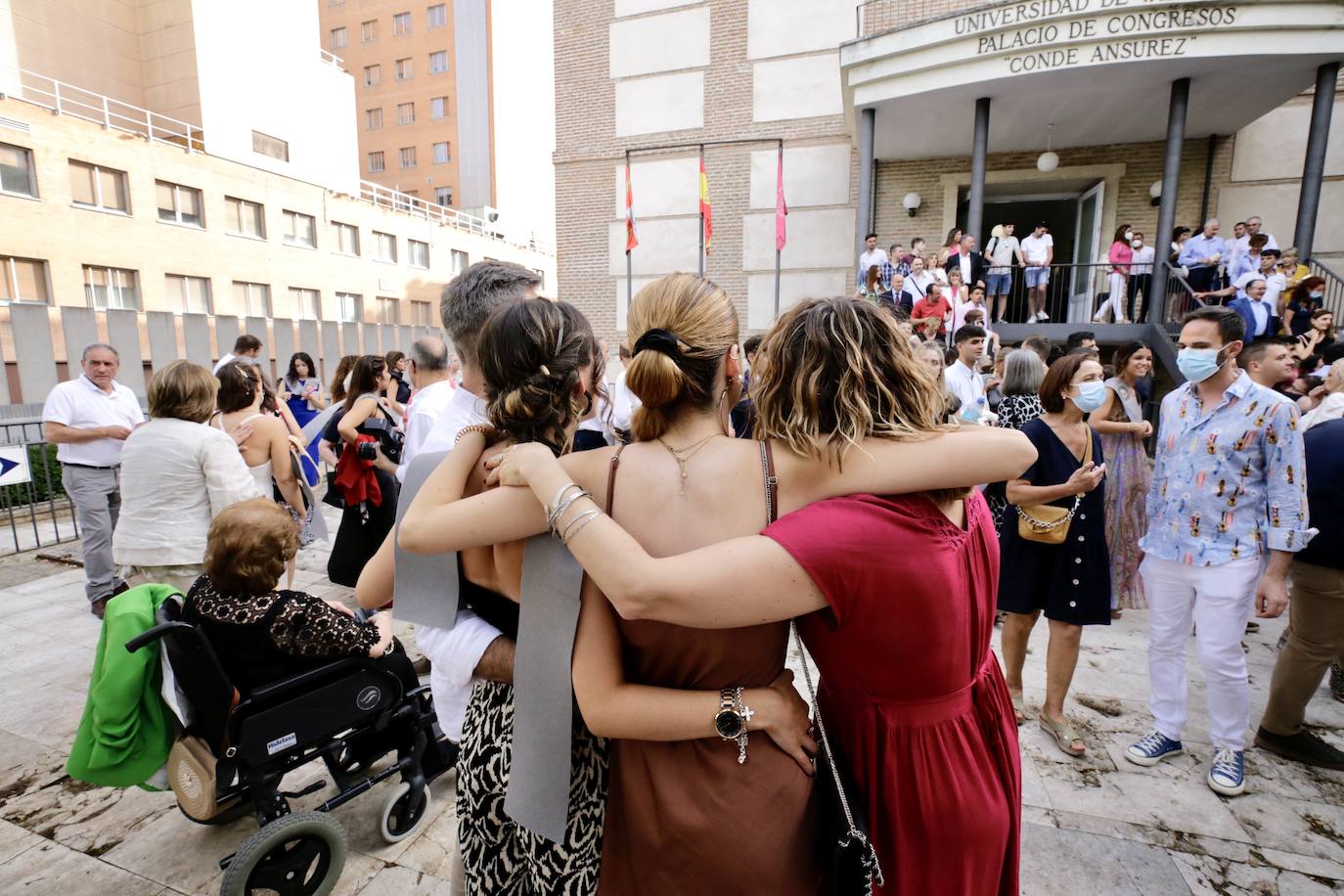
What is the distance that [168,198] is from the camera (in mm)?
21641

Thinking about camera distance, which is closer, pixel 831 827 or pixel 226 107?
pixel 831 827

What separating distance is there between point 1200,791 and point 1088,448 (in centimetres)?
151

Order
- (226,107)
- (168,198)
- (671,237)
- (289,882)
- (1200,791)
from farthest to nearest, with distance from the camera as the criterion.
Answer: (226,107)
(168,198)
(671,237)
(1200,791)
(289,882)

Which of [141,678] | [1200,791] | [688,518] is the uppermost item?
[688,518]

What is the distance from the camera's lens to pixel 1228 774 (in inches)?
109

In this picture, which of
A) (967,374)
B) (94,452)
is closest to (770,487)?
(967,374)

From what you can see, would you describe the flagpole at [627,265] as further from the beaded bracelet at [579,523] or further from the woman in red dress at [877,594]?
the beaded bracelet at [579,523]

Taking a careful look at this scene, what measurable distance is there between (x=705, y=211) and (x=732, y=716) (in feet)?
41.1

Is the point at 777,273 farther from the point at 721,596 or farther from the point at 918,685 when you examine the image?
the point at 721,596

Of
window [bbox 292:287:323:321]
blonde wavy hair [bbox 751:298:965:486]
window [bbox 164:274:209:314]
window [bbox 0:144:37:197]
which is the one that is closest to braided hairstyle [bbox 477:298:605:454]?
blonde wavy hair [bbox 751:298:965:486]

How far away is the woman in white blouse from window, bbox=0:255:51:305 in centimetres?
2121

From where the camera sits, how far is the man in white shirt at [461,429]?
1451 millimetres

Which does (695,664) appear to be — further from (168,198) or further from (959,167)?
(168,198)

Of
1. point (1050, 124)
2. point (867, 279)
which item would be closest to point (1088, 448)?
point (867, 279)
